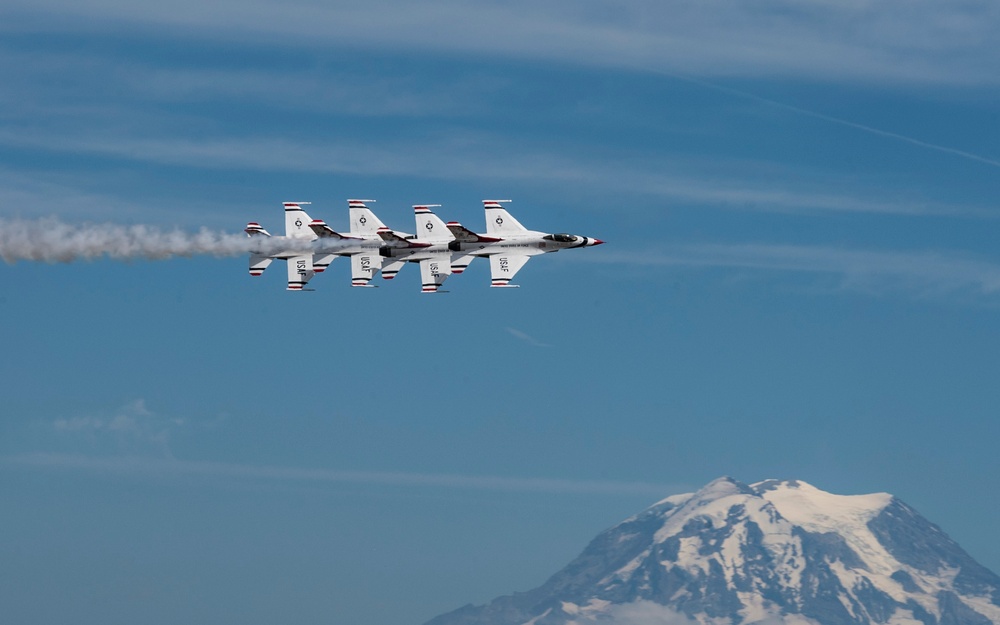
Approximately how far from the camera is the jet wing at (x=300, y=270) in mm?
169250

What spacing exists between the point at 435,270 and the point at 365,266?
25.8 feet

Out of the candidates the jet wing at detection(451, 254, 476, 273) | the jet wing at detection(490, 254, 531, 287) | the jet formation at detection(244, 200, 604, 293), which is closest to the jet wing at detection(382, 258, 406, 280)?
the jet formation at detection(244, 200, 604, 293)

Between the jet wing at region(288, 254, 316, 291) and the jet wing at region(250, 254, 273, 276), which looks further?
the jet wing at region(288, 254, 316, 291)

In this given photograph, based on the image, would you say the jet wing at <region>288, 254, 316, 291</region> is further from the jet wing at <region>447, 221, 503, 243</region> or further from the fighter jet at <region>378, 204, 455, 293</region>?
the jet wing at <region>447, 221, 503, 243</region>

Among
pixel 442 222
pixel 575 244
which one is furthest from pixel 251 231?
pixel 575 244

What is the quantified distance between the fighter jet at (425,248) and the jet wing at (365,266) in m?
1.25

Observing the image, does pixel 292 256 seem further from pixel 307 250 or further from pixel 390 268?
pixel 390 268

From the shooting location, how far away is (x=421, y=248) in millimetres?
167625

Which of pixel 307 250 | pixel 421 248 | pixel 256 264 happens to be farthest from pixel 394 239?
pixel 256 264

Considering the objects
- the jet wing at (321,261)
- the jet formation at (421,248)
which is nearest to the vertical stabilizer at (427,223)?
the jet formation at (421,248)

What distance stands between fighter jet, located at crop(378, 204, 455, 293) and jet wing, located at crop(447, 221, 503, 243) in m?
1.40

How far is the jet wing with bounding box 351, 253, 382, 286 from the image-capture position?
168 meters

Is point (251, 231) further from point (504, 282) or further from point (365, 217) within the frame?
point (504, 282)

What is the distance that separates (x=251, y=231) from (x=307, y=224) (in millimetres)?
7556
